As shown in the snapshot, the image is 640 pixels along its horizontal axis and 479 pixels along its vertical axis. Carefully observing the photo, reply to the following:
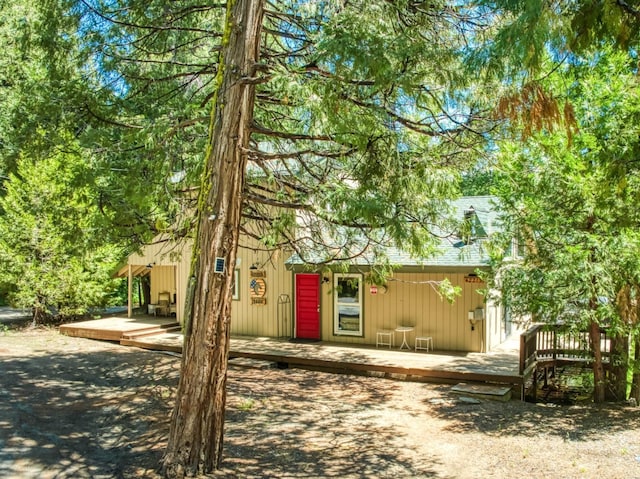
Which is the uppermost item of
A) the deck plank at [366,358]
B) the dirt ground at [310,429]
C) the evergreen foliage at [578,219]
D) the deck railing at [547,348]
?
the evergreen foliage at [578,219]

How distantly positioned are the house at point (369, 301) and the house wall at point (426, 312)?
0.07ft

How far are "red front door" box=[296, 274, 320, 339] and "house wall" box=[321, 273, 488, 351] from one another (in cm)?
138

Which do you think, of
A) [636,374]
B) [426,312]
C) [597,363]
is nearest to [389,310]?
[426,312]

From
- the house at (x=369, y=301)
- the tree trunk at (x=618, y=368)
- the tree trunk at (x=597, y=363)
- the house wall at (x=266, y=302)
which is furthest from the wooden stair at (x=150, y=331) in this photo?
the tree trunk at (x=618, y=368)

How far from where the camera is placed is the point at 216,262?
224 inches

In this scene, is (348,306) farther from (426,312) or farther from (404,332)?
(426,312)

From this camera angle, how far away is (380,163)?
6484 mm

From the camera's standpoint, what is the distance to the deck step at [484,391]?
9750mm

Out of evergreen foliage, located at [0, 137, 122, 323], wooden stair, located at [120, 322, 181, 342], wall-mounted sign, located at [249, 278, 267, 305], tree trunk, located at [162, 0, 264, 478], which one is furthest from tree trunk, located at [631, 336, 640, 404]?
evergreen foliage, located at [0, 137, 122, 323]

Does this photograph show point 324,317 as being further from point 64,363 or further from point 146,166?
point 146,166

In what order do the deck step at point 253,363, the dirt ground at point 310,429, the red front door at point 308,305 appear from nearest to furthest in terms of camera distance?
the dirt ground at point 310,429 → the deck step at point 253,363 → the red front door at point 308,305

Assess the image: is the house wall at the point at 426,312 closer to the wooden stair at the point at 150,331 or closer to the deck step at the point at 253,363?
the deck step at the point at 253,363

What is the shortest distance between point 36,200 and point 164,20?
10.3m

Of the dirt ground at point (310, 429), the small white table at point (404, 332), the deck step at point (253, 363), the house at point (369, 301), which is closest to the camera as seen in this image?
the dirt ground at point (310, 429)
